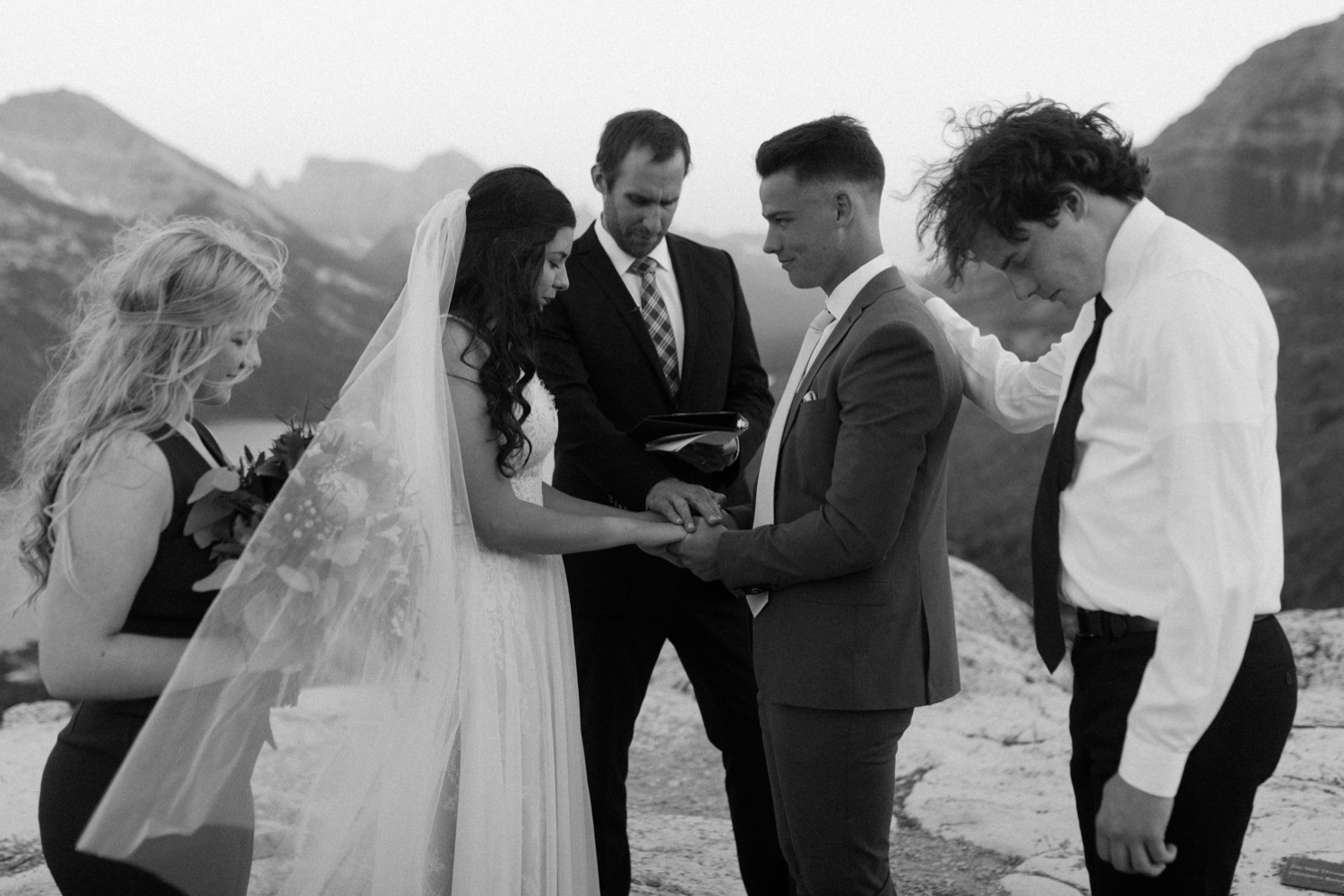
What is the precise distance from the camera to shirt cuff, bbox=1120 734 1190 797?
56.3 inches

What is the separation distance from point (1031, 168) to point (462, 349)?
107 cm

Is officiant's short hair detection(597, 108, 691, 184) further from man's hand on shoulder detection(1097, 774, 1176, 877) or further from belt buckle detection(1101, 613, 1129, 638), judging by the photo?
man's hand on shoulder detection(1097, 774, 1176, 877)

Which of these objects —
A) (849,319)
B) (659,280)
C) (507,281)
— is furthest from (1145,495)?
(659,280)

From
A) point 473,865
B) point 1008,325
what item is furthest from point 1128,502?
point 1008,325

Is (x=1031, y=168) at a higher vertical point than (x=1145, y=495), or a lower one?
higher

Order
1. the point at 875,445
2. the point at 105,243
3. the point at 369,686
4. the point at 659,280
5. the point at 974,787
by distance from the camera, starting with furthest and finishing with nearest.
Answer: the point at 105,243, the point at 974,787, the point at 659,280, the point at 369,686, the point at 875,445

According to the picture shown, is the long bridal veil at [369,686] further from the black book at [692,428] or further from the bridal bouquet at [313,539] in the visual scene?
the black book at [692,428]

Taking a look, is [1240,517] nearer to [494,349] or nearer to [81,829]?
[494,349]

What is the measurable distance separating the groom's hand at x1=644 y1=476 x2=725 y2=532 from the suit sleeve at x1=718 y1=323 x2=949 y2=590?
51 cm

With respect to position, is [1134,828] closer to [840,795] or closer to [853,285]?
[840,795]

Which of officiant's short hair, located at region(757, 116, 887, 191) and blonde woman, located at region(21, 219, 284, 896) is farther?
officiant's short hair, located at region(757, 116, 887, 191)

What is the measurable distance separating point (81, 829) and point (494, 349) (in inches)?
40.3

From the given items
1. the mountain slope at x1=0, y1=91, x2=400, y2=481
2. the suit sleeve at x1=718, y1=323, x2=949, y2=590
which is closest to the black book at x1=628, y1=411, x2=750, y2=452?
the suit sleeve at x1=718, y1=323, x2=949, y2=590

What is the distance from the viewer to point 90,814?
5.41 ft
